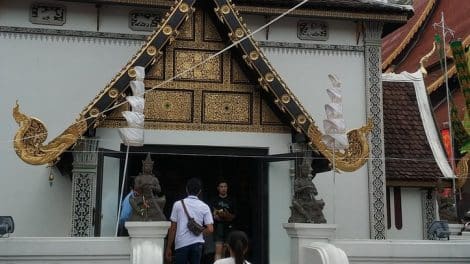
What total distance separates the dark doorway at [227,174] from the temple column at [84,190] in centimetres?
56

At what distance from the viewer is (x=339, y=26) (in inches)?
501

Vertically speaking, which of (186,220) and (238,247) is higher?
(186,220)

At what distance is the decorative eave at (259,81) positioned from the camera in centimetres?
896

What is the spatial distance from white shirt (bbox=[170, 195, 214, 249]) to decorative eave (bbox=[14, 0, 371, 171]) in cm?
236

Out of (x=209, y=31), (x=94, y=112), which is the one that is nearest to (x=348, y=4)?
(x=209, y=31)

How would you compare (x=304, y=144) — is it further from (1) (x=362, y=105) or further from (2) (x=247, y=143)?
(1) (x=362, y=105)

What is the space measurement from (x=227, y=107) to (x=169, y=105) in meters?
0.96

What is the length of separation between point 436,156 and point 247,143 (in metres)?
5.14

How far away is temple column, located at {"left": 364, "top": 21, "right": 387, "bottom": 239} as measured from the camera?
12.2 metres

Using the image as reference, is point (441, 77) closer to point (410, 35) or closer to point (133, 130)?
point (410, 35)

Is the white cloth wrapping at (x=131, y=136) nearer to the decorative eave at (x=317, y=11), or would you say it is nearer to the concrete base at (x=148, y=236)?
the concrete base at (x=148, y=236)

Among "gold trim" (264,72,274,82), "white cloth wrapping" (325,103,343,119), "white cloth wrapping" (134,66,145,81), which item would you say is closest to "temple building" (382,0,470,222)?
"gold trim" (264,72,274,82)

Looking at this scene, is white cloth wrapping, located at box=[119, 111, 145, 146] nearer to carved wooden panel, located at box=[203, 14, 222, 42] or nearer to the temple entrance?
the temple entrance

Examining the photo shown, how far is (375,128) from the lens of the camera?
41.3 ft
